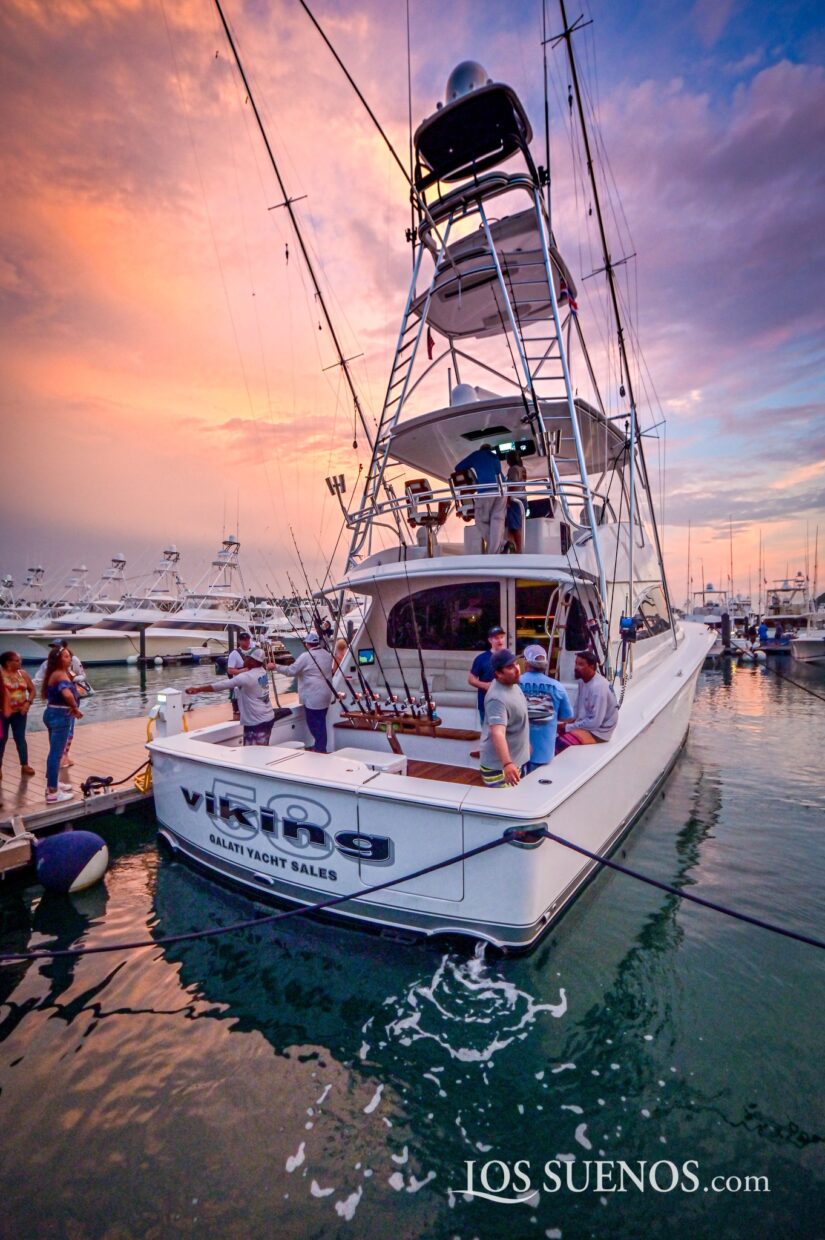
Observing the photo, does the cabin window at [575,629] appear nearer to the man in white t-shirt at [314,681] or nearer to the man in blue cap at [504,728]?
the man in blue cap at [504,728]

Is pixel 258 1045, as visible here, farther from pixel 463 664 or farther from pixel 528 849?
pixel 463 664

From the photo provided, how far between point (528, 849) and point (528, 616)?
3742 millimetres

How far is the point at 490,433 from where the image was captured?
294 inches

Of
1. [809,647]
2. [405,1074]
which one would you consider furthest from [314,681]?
[809,647]

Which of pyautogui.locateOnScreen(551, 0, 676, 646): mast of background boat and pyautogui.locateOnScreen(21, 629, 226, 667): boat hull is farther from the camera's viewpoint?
pyautogui.locateOnScreen(21, 629, 226, 667): boat hull

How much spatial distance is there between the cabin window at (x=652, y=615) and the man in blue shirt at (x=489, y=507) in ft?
7.42

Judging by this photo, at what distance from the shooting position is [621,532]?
7195 mm

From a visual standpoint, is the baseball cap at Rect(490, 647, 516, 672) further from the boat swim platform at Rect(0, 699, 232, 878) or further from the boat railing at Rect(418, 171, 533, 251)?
the boat railing at Rect(418, 171, 533, 251)

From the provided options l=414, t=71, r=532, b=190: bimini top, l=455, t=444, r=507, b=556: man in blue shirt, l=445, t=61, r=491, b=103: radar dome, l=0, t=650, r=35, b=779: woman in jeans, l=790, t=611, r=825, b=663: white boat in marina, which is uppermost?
l=445, t=61, r=491, b=103: radar dome

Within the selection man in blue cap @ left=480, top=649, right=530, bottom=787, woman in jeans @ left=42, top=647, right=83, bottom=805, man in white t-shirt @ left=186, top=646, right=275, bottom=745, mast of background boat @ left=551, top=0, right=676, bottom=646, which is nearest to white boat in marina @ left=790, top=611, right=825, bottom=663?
mast of background boat @ left=551, top=0, right=676, bottom=646

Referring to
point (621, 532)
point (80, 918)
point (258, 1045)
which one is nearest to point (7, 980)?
point (80, 918)

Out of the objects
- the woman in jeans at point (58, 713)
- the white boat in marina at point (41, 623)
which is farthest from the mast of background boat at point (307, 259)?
the white boat in marina at point (41, 623)

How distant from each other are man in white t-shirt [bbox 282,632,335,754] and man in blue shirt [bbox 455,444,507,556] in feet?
7.57

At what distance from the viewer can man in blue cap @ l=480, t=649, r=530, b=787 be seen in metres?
3.75
